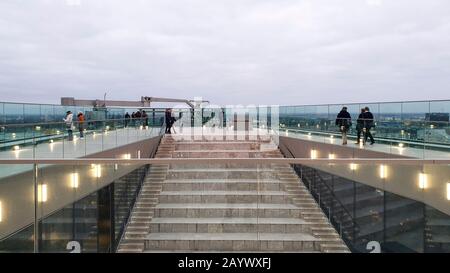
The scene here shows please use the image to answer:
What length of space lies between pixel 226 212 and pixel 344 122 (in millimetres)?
11286

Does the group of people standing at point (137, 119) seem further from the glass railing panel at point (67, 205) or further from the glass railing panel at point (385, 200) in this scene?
the glass railing panel at point (385, 200)

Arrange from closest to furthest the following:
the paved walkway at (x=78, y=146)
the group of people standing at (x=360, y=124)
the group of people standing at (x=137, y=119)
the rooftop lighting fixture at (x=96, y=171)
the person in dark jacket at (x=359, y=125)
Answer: the rooftop lighting fixture at (x=96, y=171) < the paved walkway at (x=78, y=146) < the group of people standing at (x=360, y=124) < the person in dark jacket at (x=359, y=125) < the group of people standing at (x=137, y=119)

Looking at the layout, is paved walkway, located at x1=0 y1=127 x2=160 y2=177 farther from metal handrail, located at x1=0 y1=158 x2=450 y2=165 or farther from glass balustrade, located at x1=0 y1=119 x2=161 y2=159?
metal handrail, located at x1=0 y1=158 x2=450 y2=165

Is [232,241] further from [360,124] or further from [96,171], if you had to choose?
[360,124]

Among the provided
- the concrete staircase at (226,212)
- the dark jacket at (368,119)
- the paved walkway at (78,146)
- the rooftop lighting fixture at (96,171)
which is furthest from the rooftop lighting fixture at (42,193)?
the dark jacket at (368,119)

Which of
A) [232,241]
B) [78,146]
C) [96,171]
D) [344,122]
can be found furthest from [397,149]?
[96,171]

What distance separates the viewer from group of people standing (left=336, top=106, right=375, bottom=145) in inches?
494

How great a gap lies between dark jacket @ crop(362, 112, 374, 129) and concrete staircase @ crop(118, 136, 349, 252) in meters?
9.99

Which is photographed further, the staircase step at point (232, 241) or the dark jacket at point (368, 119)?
the dark jacket at point (368, 119)

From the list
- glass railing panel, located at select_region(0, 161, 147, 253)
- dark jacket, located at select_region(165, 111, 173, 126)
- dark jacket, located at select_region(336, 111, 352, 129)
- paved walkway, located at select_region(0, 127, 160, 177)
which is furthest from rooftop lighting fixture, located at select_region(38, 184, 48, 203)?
dark jacket, located at select_region(165, 111, 173, 126)

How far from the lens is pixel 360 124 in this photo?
13.1m

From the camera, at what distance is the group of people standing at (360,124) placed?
12545 millimetres

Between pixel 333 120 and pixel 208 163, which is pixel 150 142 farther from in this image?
pixel 208 163
